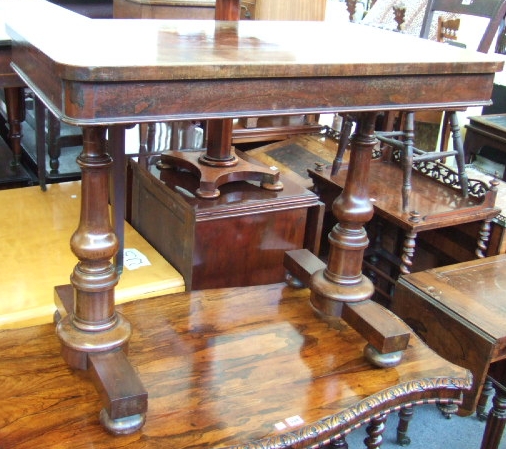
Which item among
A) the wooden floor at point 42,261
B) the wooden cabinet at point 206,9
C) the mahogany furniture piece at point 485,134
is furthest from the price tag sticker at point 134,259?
the mahogany furniture piece at point 485,134

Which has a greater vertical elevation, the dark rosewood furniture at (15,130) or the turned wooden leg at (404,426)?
the dark rosewood furniture at (15,130)

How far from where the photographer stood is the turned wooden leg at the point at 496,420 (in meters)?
1.66

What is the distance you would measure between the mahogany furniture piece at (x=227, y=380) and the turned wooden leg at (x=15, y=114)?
49.7 inches

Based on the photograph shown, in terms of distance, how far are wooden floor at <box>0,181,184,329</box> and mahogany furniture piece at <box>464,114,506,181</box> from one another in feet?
6.36

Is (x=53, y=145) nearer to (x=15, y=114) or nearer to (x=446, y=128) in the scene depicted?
(x=15, y=114)

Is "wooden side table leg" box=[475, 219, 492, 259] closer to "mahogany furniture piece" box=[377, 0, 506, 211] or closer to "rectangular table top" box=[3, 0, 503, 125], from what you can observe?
"mahogany furniture piece" box=[377, 0, 506, 211]

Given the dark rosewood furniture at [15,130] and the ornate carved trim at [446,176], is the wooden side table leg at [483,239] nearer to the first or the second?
the ornate carved trim at [446,176]

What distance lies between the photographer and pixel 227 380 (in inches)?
50.0

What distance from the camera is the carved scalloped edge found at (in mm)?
1128

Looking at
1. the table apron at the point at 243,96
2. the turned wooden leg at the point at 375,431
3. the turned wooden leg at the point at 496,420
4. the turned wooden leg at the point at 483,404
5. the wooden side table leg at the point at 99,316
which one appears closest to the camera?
the table apron at the point at 243,96

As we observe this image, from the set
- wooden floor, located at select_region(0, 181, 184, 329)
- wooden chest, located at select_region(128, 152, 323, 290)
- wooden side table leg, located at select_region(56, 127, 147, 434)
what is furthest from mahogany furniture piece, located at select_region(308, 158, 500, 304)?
wooden side table leg, located at select_region(56, 127, 147, 434)

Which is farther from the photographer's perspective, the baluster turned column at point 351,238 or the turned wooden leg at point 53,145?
the turned wooden leg at point 53,145

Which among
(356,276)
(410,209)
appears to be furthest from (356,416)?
(410,209)

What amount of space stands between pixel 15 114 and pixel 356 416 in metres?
1.82
